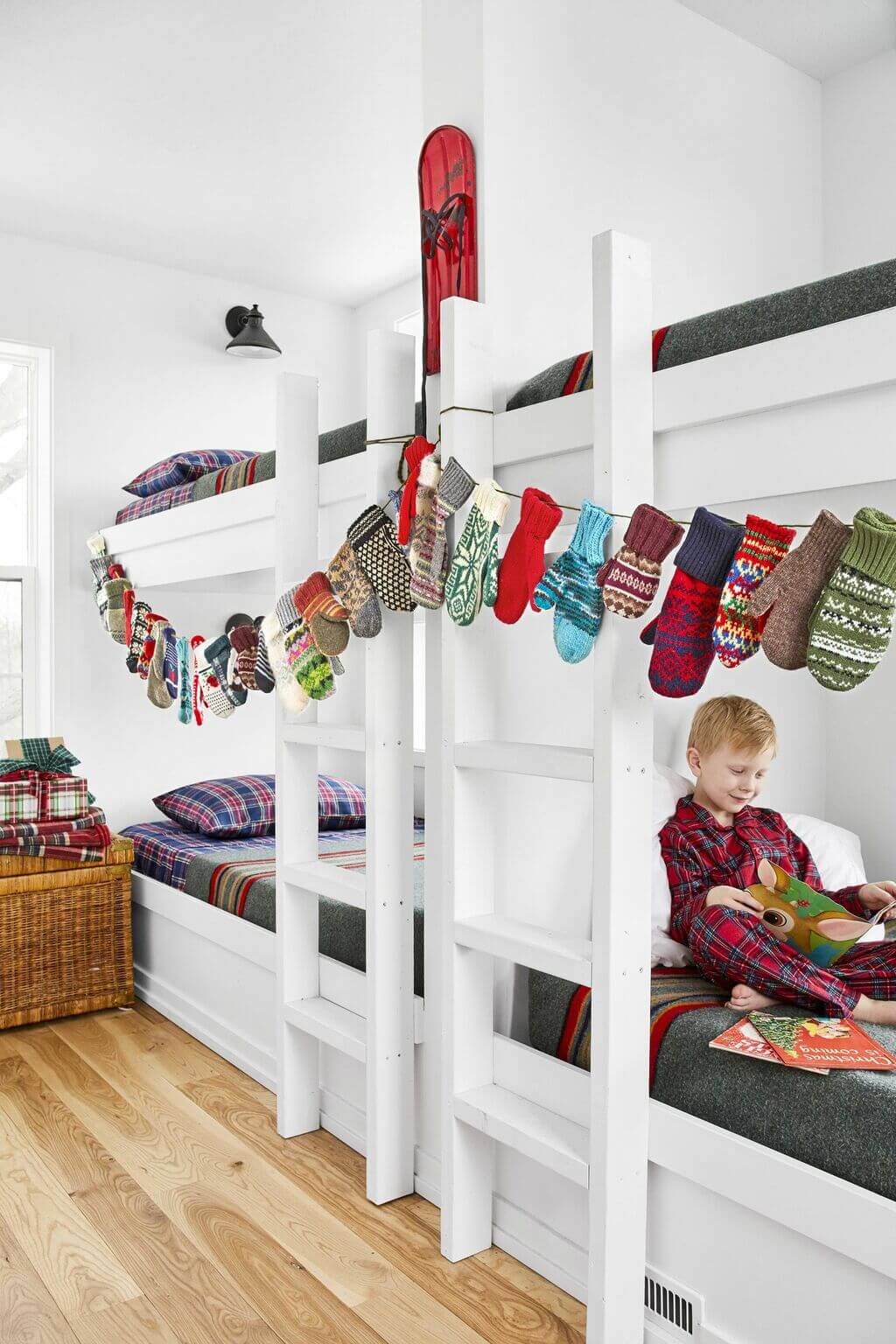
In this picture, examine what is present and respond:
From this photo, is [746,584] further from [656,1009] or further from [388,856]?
[388,856]

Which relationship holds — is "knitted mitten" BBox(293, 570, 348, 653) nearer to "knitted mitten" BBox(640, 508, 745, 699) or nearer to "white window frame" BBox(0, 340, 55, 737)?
"knitted mitten" BBox(640, 508, 745, 699)

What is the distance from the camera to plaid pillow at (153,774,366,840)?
11.1ft

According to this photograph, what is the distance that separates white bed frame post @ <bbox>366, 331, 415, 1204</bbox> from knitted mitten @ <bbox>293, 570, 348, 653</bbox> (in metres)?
0.08

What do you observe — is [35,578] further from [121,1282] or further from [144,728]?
[121,1282]

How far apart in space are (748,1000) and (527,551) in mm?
776

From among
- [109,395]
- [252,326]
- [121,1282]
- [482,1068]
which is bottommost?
[121,1282]

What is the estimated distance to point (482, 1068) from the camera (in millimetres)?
1821

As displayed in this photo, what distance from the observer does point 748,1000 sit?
1.64 metres

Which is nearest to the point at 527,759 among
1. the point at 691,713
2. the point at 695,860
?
the point at 695,860

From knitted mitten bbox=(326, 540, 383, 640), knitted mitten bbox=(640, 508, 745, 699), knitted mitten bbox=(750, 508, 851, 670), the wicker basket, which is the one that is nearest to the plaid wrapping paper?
the wicker basket

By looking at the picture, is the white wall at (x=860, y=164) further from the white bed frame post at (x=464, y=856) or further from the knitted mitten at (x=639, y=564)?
the knitted mitten at (x=639, y=564)

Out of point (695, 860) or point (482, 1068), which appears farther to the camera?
point (695, 860)

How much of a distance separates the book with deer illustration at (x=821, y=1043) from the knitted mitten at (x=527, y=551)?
2.33 ft

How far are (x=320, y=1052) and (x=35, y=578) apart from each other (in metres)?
2.06
